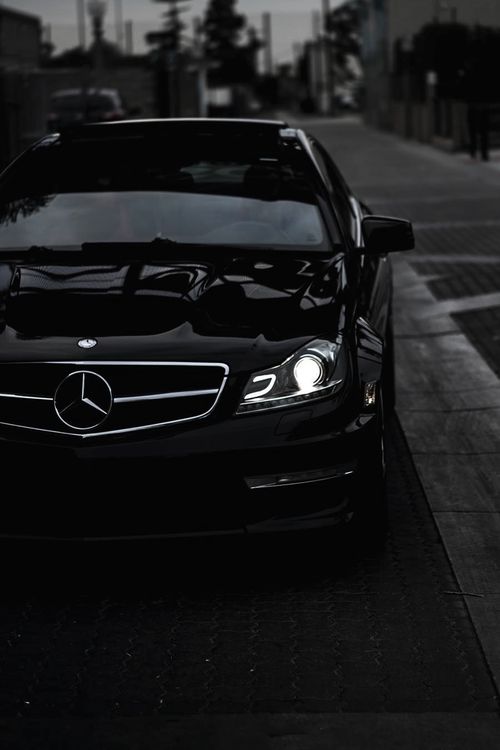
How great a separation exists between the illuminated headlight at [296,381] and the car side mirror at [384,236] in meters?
1.36

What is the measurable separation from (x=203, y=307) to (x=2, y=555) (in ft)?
3.86

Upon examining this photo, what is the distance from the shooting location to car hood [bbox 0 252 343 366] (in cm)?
497

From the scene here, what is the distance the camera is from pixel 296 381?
496 centimetres

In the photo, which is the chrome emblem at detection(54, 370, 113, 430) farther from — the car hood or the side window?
the side window

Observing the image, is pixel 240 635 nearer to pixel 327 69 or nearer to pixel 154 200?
pixel 154 200

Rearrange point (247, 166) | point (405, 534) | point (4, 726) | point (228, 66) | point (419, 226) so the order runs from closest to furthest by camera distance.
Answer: point (4, 726)
point (405, 534)
point (247, 166)
point (419, 226)
point (228, 66)

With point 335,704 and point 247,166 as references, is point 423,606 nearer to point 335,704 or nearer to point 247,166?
point 335,704

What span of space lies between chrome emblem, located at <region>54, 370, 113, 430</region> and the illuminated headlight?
0.43 meters

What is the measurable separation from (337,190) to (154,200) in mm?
1086

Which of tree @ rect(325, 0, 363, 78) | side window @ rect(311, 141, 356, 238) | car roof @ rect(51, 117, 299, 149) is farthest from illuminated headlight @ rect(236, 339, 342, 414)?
tree @ rect(325, 0, 363, 78)

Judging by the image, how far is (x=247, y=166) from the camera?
21.6 feet

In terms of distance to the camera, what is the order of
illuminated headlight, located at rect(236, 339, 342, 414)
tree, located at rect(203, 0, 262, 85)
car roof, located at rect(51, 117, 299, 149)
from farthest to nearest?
tree, located at rect(203, 0, 262, 85) → car roof, located at rect(51, 117, 299, 149) → illuminated headlight, located at rect(236, 339, 342, 414)

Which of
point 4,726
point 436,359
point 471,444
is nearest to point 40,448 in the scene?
point 4,726

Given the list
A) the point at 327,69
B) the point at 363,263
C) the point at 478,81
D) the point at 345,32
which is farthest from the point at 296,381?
the point at 345,32
